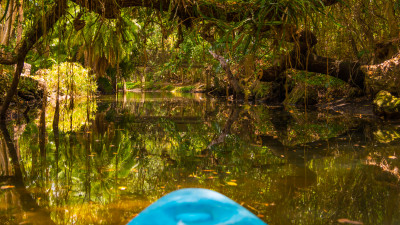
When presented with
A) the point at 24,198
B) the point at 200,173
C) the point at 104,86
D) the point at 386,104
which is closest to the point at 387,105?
the point at 386,104

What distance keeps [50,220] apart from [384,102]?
1024cm

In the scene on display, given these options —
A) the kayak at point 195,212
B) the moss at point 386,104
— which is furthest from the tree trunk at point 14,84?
the moss at point 386,104

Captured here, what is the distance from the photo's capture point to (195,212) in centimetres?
142

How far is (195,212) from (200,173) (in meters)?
2.69

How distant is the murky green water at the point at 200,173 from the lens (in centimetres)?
287

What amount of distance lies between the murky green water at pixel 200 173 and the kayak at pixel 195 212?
1360mm

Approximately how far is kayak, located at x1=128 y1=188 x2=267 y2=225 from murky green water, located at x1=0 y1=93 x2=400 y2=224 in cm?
136

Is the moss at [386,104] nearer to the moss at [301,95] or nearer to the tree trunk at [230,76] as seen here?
the moss at [301,95]

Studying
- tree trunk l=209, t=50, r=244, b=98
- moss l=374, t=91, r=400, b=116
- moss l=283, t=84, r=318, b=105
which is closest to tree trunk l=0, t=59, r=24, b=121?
moss l=374, t=91, r=400, b=116

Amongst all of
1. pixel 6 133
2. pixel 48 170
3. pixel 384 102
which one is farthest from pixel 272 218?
pixel 384 102

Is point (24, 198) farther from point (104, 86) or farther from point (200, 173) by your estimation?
point (104, 86)

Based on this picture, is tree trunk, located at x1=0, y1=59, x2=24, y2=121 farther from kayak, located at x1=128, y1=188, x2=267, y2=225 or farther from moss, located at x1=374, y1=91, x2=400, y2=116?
moss, located at x1=374, y1=91, x2=400, y2=116

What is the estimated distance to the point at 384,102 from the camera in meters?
10.1

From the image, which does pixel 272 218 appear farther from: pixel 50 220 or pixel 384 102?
pixel 384 102
